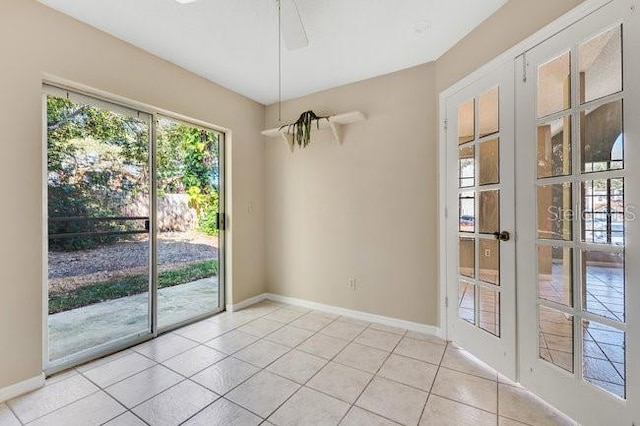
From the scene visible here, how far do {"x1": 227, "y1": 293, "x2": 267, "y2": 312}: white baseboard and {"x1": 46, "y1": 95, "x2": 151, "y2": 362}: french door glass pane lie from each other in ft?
3.05

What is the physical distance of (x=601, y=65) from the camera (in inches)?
58.7

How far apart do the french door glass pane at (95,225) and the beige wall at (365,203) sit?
1636 millimetres

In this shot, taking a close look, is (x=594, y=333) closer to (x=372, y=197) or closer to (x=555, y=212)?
(x=555, y=212)

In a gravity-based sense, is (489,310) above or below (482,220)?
below

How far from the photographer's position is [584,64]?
1563 mm

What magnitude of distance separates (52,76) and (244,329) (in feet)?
8.69

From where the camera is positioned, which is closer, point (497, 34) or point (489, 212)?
point (497, 34)

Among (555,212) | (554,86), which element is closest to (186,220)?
(555,212)

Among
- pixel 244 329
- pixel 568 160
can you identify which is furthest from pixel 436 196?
pixel 244 329

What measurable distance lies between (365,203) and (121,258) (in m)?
2.45

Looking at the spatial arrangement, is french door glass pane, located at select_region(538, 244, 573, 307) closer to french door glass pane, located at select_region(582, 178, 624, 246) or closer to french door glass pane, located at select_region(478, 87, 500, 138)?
french door glass pane, located at select_region(582, 178, 624, 246)

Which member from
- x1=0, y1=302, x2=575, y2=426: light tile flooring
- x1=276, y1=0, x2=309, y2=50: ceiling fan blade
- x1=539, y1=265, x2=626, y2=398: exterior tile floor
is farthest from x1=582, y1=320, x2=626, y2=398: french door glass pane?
x1=276, y1=0, x2=309, y2=50: ceiling fan blade

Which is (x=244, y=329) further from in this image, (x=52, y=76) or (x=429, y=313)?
(x=52, y=76)

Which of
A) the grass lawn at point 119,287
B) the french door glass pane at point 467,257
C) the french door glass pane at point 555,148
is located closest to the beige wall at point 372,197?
the french door glass pane at point 467,257
